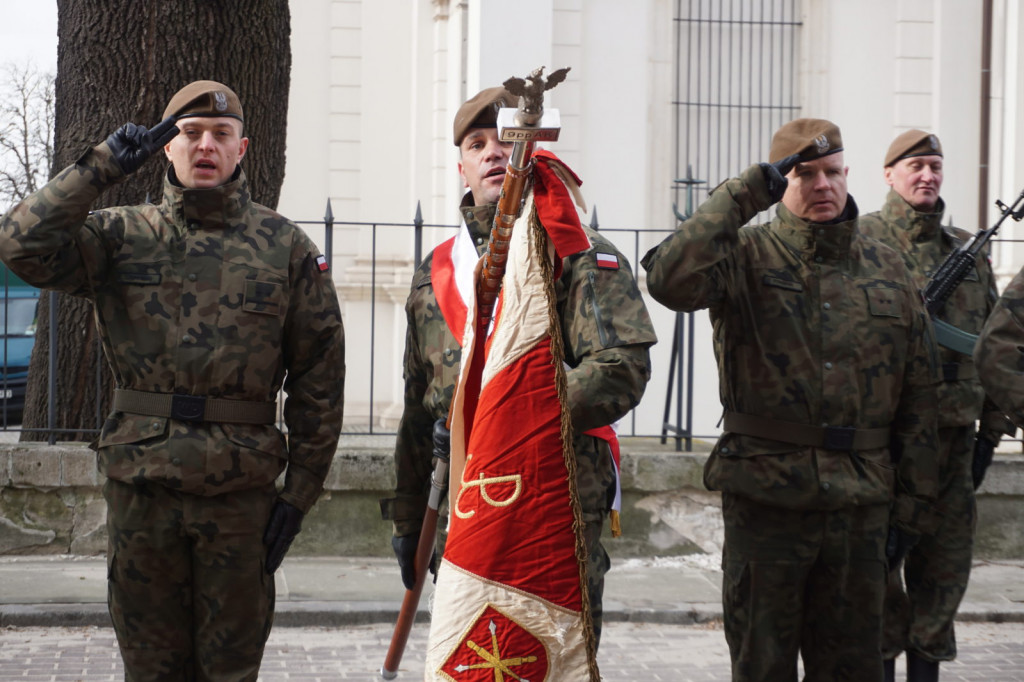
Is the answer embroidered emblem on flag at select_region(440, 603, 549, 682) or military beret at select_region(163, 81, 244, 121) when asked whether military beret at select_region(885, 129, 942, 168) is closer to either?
military beret at select_region(163, 81, 244, 121)

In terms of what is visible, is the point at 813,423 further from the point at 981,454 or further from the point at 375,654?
the point at 375,654

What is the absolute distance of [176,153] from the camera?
408cm

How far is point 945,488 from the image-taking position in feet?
17.7

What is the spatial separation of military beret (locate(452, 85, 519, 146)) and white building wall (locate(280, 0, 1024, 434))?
6.00 m

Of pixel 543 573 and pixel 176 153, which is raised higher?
pixel 176 153

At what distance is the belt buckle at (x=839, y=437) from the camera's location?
415cm

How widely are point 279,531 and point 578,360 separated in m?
1.12

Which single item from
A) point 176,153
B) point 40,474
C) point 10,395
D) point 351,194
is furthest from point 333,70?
point 176,153

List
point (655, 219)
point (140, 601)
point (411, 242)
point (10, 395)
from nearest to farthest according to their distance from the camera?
point (140, 601), point (655, 219), point (411, 242), point (10, 395)

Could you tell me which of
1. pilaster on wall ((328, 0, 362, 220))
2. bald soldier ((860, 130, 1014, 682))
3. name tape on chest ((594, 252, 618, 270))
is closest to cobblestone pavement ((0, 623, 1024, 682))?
bald soldier ((860, 130, 1014, 682))

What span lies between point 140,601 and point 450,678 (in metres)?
1.33

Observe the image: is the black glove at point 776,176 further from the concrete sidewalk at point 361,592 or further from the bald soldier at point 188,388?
the concrete sidewalk at point 361,592

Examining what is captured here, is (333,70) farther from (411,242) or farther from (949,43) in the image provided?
(949,43)

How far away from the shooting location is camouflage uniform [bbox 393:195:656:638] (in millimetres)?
3510
